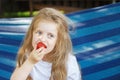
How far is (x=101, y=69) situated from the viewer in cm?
243

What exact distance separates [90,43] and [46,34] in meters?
0.90

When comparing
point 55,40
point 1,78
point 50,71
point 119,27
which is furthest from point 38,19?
point 119,27

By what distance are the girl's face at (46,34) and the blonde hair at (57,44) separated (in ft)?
0.11

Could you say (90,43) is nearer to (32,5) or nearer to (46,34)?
(46,34)

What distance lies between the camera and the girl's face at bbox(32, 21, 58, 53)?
64.5 inches

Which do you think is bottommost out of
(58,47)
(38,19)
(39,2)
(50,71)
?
(39,2)

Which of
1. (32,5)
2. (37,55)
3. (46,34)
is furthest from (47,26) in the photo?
(32,5)

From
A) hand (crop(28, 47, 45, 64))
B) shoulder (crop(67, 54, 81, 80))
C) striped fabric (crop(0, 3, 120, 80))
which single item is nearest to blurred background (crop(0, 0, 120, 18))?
striped fabric (crop(0, 3, 120, 80))

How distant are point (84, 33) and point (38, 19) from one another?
83cm

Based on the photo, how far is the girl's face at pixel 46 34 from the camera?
1.64 meters

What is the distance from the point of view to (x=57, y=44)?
1.79 m

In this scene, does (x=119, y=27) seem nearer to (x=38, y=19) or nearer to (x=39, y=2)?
(x=38, y=19)

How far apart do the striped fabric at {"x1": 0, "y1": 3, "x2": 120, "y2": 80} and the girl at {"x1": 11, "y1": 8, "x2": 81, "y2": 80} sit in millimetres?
499

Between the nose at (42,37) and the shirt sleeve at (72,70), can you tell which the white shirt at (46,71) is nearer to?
the shirt sleeve at (72,70)
